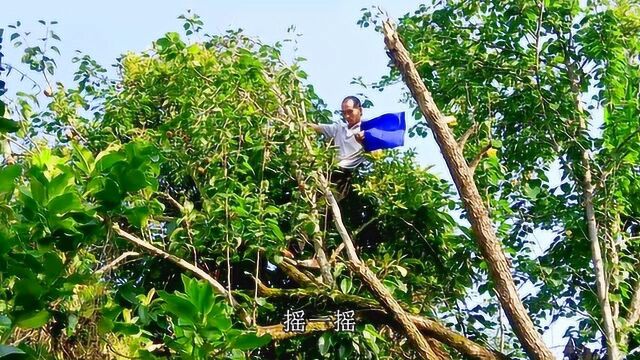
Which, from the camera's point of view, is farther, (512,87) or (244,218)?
(512,87)

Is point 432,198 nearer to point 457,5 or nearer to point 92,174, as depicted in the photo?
point 457,5

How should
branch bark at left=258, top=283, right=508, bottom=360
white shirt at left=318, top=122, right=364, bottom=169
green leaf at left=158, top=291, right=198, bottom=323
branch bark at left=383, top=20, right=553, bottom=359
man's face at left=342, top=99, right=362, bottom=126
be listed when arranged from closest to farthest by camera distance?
green leaf at left=158, top=291, right=198, bottom=323
branch bark at left=383, top=20, right=553, bottom=359
branch bark at left=258, top=283, right=508, bottom=360
white shirt at left=318, top=122, right=364, bottom=169
man's face at left=342, top=99, right=362, bottom=126

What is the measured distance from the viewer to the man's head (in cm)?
500

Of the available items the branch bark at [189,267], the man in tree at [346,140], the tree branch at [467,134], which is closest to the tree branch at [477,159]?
the tree branch at [467,134]

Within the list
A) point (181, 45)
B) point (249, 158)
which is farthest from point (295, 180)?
point (181, 45)

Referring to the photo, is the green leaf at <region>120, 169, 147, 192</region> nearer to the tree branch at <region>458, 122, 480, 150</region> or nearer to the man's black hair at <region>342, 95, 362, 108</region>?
the tree branch at <region>458, 122, 480, 150</region>

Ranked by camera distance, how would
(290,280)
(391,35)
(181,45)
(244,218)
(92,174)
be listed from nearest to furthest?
(92,174), (391,35), (244,218), (181,45), (290,280)

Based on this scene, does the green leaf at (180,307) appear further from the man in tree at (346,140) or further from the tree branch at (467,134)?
the man in tree at (346,140)

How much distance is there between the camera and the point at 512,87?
195 inches

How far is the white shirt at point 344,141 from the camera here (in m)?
4.88

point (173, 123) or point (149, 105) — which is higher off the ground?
point (149, 105)

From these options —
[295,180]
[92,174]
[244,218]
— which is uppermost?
[295,180]

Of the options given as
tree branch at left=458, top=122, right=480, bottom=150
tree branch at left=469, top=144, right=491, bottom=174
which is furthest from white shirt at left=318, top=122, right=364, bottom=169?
tree branch at left=469, top=144, right=491, bottom=174

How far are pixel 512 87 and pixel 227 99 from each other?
5.13 feet
